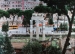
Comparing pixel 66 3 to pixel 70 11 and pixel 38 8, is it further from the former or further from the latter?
pixel 38 8

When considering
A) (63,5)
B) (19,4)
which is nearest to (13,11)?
(19,4)

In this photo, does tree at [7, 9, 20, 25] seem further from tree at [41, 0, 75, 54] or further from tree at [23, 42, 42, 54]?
tree at [23, 42, 42, 54]

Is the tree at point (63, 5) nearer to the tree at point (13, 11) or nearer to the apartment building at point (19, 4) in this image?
the apartment building at point (19, 4)

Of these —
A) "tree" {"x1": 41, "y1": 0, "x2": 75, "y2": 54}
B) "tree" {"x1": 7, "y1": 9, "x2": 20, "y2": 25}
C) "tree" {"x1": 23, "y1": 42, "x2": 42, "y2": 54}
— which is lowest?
"tree" {"x1": 23, "y1": 42, "x2": 42, "y2": 54}

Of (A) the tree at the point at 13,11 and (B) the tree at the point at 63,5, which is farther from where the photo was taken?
(A) the tree at the point at 13,11

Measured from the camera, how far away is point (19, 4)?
495 cm

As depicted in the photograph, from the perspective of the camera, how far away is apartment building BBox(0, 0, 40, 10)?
4746 mm

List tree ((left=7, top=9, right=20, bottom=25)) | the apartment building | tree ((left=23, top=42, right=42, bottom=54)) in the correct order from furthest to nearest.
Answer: tree ((left=7, top=9, right=20, bottom=25)), the apartment building, tree ((left=23, top=42, right=42, bottom=54))

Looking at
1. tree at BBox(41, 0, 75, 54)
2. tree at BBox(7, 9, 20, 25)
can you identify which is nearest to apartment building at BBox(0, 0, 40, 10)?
tree at BBox(7, 9, 20, 25)

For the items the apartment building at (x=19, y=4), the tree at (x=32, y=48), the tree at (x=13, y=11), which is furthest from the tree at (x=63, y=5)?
the tree at (x=13, y=11)

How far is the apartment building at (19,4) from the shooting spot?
475cm

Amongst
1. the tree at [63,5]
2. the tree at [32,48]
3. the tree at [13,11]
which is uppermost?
the tree at [63,5]

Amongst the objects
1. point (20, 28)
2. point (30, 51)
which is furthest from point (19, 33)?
point (30, 51)

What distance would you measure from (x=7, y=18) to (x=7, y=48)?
67.6 inches
